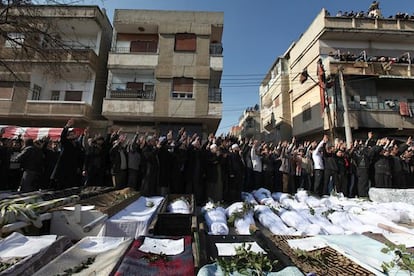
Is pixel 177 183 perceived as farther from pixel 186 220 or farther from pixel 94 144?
pixel 186 220

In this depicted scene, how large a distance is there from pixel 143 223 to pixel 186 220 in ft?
2.23

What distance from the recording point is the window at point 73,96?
1762 cm

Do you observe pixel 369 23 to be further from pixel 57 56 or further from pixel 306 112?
pixel 57 56

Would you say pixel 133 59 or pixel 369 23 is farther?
pixel 369 23

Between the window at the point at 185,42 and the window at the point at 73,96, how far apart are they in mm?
8069

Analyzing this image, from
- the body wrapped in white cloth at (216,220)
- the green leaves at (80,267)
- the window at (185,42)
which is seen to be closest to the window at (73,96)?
the window at (185,42)

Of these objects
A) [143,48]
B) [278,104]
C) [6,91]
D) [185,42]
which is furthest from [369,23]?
[6,91]

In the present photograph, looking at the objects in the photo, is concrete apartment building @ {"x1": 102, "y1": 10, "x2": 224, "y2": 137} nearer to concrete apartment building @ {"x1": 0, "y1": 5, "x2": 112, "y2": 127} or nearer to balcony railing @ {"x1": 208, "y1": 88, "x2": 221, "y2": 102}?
balcony railing @ {"x1": 208, "y1": 88, "x2": 221, "y2": 102}

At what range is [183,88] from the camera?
671 inches

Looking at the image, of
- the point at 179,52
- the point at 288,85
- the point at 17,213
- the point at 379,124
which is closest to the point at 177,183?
the point at 17,213

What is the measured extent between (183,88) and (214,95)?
2.31 metres

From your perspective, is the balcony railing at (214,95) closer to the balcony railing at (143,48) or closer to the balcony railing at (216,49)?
the balcony railing at (216,49)

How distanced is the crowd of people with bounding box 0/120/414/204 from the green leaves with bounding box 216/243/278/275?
4.61m

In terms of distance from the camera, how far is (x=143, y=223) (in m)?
3.68
